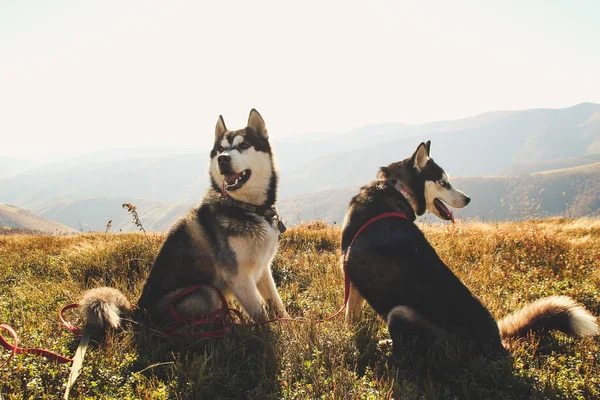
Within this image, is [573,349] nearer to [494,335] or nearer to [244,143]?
[494,335]

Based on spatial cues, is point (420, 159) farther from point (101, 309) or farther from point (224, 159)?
point (101, 309)

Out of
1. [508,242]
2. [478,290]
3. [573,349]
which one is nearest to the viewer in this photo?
[573,349]

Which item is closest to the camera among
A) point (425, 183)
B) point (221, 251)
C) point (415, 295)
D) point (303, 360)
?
point (303, 360)

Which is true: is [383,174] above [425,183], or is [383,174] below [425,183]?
above

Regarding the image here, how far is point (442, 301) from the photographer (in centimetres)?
315

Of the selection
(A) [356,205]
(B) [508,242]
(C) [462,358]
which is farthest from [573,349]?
(B) [508,242]

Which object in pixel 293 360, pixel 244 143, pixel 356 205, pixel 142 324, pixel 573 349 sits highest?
pixel 244 143

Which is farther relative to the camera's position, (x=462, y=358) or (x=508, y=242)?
(x=508, y=242)

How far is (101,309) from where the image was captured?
3.45 metres

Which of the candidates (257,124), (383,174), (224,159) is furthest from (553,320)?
(257,124)

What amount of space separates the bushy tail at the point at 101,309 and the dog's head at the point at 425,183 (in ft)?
12.3

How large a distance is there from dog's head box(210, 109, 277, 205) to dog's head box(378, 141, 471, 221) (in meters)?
1.72

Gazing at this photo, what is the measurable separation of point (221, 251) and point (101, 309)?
1345 mm

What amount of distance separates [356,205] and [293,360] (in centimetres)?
206
